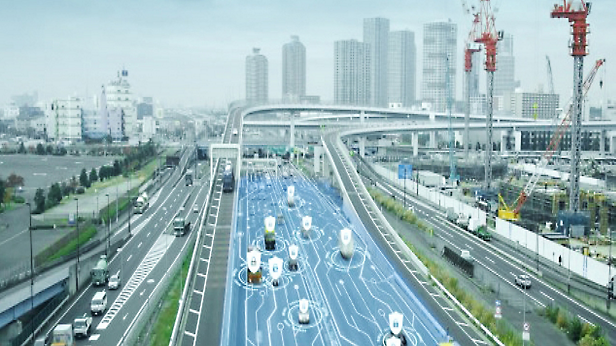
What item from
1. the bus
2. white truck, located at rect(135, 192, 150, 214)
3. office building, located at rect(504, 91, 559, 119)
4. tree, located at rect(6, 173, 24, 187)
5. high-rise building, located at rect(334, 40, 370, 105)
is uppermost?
high-rise building, located at rect(334, 40, 370, 105)

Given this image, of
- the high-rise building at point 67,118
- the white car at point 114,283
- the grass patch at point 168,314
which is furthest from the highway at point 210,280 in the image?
the high-rise building at point 67,118

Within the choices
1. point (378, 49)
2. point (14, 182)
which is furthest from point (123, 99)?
point (378, 49)

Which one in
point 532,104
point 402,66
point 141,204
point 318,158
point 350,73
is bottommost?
point 141,204

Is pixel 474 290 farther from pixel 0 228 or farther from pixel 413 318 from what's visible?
pixel 0 228

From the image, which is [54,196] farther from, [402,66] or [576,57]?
[402,66]

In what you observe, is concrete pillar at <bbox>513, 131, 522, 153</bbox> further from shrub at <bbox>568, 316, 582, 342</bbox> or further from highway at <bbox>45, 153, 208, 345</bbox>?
shrub at <bbox>568, 316, 582, 342</bbox>

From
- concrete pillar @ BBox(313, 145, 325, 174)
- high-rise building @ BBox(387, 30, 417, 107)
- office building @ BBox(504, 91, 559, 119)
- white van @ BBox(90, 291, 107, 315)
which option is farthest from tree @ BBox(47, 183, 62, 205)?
high-rise building @ BBox(387, 30, 417, 107)

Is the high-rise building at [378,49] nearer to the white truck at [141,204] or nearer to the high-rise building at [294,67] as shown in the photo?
the high-rise building at [294,67]
